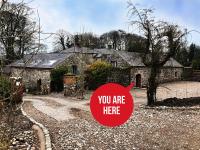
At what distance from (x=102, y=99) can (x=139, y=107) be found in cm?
1516

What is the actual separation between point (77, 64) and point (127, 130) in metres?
21.0

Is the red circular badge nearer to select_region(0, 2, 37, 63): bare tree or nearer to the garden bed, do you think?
select_region(0, 2, 37, 63): bare tree

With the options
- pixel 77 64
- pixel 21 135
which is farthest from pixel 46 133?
pixel 77 64

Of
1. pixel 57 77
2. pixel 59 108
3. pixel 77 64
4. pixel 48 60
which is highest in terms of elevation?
pixel 48 60

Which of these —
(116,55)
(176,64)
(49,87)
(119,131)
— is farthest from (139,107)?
(176,64)

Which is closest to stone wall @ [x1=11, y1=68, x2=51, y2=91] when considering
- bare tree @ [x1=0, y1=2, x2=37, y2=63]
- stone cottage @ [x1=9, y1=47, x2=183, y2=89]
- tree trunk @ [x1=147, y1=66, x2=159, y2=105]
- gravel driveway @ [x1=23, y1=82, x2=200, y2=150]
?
stone cottage @ [x1=9, y1=47, x2=183, y2=89]

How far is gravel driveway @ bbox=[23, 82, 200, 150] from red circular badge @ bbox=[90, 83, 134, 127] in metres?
5.89

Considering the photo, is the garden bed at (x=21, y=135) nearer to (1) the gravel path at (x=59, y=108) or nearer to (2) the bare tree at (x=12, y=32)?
(1) the gravel path at (x=59, y=108)

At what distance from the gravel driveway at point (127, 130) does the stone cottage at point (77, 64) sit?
11.2 meters

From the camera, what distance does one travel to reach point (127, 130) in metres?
14.6

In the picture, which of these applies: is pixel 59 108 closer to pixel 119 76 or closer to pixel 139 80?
pixel 119 76

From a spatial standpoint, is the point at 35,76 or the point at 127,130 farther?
the point at 35,76

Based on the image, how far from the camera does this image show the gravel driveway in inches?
489

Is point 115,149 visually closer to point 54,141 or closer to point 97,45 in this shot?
point 54,141
